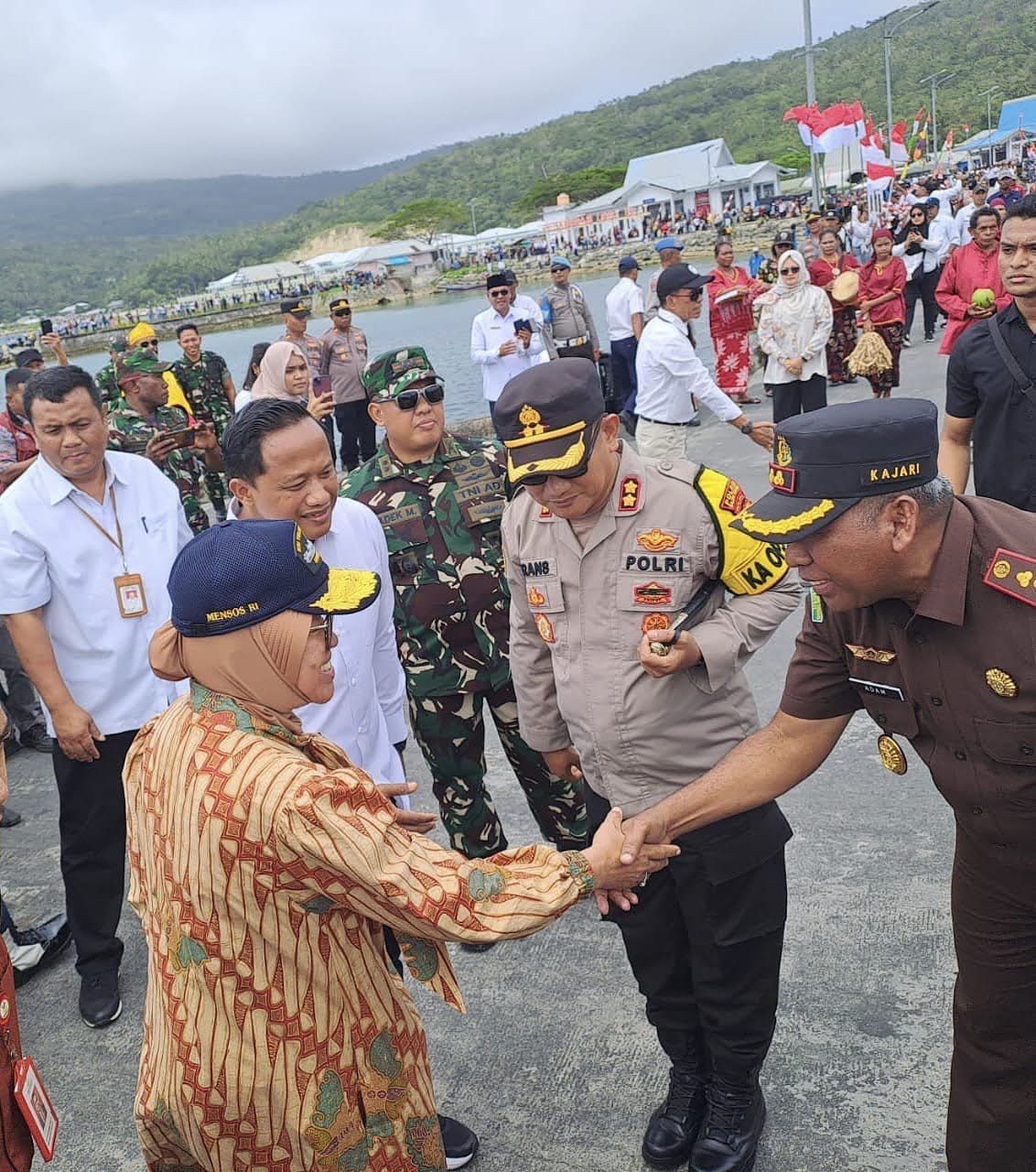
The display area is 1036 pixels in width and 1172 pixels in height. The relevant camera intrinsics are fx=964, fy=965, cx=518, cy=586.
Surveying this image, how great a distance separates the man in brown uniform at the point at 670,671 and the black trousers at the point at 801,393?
20.9 ft

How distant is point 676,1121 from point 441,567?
1.78 meters

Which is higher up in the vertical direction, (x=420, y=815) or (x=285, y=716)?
(x=285, y=716)

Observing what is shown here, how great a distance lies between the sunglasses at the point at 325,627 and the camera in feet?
5.55

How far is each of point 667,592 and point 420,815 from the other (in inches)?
31.4

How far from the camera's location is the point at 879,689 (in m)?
1.92

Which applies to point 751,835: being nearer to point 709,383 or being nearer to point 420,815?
point 420,815

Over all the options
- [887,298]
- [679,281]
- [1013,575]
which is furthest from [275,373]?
[887,298]

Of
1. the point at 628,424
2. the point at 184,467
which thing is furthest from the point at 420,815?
the point at 628,424

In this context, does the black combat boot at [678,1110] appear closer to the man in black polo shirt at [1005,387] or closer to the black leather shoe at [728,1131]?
the black leather shoe at [728,1131]

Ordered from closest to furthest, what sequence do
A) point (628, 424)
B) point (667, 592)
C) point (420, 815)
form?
point (420, 815), point (667, 592), point (628, 424)

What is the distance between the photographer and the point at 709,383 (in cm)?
662

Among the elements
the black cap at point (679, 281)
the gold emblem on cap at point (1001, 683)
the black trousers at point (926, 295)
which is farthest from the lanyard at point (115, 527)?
the black trousers at point (926, 295)

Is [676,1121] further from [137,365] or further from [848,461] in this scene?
[137,365]

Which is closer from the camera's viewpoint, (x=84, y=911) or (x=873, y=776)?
(x=84, y=911)
